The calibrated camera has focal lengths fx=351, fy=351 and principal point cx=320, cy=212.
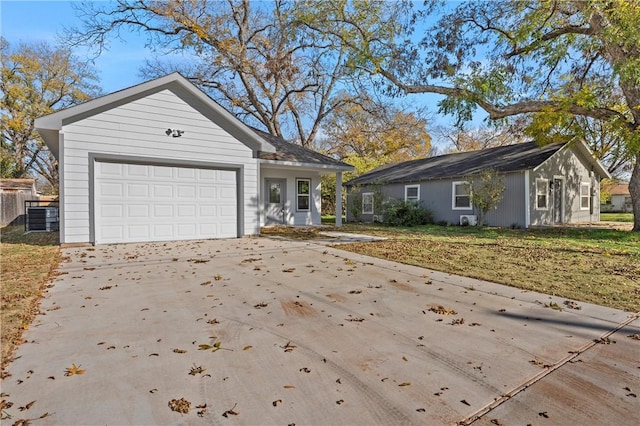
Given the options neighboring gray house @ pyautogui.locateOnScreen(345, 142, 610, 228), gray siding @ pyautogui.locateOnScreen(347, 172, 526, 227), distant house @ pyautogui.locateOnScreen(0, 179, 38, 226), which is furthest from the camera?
distant house @ pyautogui.locateOnScreen(0, 179, 38, 226)

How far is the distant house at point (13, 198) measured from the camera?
17047 mm

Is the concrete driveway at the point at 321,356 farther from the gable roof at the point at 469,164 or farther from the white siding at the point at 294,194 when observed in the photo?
the gable roof at the point at 469,164

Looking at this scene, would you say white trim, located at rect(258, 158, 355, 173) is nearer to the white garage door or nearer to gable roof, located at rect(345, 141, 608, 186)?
the white garage door

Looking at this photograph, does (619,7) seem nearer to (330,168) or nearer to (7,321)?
(330,168)

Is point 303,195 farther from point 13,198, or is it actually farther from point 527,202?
point 13,198

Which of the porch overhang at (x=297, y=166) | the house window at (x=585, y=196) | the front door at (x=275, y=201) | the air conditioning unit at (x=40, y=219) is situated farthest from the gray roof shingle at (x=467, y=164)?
the air conditioning unit at (x=40, y=219)

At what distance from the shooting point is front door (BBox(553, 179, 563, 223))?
16852 millimetres

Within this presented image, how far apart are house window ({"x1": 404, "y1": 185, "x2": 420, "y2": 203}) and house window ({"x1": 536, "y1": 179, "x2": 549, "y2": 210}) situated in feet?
17.9

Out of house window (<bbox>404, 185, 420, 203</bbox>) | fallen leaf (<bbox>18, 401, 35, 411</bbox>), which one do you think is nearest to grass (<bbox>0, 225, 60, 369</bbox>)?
fallen leaf (<bbox>18, 401, 35, 411</bbox>)

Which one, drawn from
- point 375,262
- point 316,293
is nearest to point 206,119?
→ point 375,262

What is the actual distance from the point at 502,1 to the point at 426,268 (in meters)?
10.8

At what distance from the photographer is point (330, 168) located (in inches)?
559

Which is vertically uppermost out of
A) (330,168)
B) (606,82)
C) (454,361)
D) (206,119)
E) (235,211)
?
(606,82)

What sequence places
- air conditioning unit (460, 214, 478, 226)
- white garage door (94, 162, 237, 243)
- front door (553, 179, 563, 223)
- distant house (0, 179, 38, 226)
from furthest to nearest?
1. distant house (0, 179, 38, 226)
2. front door (553, 179, 563, 223)
3. air conditioning unit (460, 214, 478, 226)
4. white garage door (94, 162, 237, 243)
